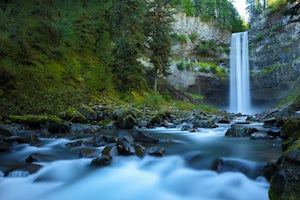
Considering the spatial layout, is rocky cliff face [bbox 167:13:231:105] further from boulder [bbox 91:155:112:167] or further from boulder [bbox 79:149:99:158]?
boulder [bbox 91:155:112:167]

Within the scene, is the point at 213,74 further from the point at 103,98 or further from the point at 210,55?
the point at 103,98

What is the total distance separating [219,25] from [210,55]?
16.7ft

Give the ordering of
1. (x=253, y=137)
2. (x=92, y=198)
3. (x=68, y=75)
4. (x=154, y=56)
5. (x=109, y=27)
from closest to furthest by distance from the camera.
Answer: (x=92, y=198)
(x=253, y=137)
(x=68, y=75)
(x=154, y=56)
(x=109, y=27)

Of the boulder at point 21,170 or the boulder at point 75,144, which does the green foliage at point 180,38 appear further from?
the boulder at point 21,170

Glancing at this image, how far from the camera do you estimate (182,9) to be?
113ft

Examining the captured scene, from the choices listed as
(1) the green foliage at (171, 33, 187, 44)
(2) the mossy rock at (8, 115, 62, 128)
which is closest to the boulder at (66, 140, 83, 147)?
(2) the mossy rock at (8, 115, 62, 128)

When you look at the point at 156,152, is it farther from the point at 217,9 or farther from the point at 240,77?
the point at 217,9

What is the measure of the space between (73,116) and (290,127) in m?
7.05

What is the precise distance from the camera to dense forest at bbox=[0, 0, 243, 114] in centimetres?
1037

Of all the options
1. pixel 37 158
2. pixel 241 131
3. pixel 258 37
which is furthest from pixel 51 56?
pixel 258 37

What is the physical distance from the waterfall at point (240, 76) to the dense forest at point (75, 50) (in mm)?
13785

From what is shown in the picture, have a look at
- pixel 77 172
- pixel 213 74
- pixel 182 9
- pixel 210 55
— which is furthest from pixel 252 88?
pixel 77 172

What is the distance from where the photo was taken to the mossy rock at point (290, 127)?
5304mm

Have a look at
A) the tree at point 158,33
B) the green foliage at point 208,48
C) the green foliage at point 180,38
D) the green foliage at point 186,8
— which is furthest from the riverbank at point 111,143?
the green foliage at point 186,8
